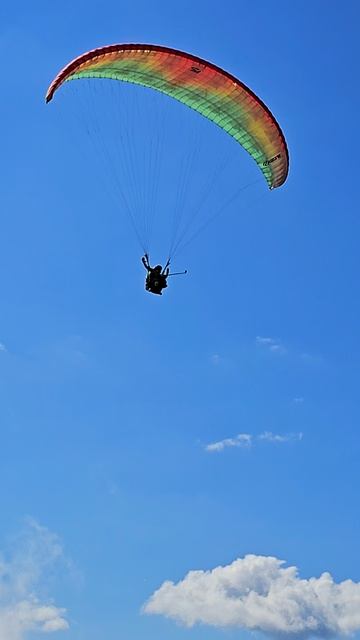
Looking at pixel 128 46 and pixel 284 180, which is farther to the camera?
pixel 284 180

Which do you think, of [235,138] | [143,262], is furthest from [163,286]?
[235,138]

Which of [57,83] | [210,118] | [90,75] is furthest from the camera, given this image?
[210,118]

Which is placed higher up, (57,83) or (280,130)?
(280,130)

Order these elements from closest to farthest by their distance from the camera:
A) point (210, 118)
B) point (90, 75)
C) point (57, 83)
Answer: point (57, 83)
point (90, 75)
point (210, 118)

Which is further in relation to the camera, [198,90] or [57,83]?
[198,90]

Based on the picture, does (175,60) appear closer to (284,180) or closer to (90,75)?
(90,75)

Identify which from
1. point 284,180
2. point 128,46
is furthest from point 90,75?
point 284,180

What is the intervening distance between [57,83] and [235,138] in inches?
420

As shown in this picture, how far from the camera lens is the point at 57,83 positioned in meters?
48.4

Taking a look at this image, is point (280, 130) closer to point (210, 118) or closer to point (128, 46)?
point (210, 118)

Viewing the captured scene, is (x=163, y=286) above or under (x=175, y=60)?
under

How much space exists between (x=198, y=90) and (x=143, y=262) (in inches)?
305

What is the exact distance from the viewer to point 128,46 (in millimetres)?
50375

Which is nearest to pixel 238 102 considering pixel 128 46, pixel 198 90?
pixel 198 90
